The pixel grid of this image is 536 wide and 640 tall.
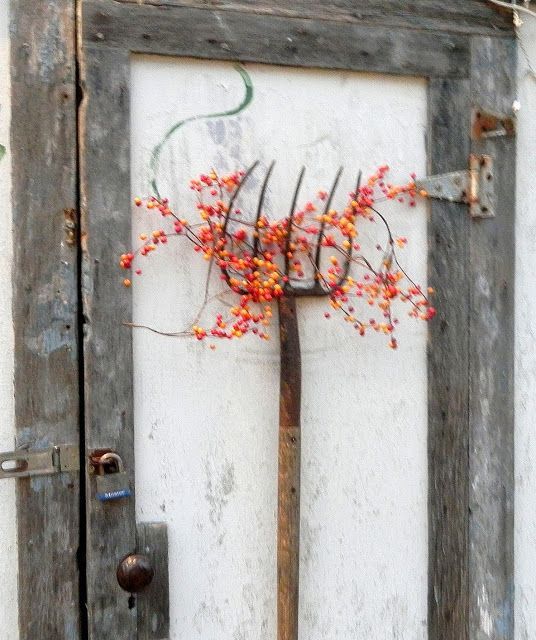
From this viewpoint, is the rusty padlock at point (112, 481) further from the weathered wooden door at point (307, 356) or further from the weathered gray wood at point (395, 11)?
the weathered gray wood at point (395, 11)

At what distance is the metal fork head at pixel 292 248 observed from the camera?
1867 mm

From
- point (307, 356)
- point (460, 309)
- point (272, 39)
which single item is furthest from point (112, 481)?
point (272, 39)

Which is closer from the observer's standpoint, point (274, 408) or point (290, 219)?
point (290, 219)

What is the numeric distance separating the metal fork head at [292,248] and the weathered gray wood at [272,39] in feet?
0.92

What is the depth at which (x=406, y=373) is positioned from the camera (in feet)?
Result: 6.75

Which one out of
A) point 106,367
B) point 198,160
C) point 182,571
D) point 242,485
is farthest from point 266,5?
point 182,571

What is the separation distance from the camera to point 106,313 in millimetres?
1831

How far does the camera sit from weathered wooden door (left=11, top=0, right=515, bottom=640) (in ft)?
6.02

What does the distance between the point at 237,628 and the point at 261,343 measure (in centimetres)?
73

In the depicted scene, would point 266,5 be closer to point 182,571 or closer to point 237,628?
point 182,571

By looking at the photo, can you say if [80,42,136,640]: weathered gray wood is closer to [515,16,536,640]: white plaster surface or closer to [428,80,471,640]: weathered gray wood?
[428,80,471,640]: weathered gray wood

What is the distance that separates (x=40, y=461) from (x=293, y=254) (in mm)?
784

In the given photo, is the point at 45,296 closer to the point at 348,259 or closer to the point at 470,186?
the point at 348,259

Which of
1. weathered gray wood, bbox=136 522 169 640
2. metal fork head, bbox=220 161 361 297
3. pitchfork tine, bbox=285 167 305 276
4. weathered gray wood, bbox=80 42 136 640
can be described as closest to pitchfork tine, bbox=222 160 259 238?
metal fork head, bbox=220 161 361 297
